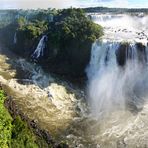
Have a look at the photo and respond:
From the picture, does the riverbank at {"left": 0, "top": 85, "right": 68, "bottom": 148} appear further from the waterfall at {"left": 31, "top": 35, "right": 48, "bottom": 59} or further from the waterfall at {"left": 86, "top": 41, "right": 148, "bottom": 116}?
the waterfall at {"left": 31, "top": 35, "right": 48, "bottom": 59}

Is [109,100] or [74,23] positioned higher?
[74,23]

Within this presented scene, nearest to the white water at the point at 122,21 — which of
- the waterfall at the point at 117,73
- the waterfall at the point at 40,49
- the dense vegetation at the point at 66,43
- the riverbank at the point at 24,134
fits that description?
the dense vegetation at the point at 66,43

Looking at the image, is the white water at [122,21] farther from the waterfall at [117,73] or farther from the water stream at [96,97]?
the waterfall at [117,73]

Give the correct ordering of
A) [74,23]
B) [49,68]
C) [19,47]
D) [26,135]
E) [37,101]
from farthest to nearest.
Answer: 1. [19,47]
2. [74,23]
3. [49,68]
4. [37,101]
5. [26,135]

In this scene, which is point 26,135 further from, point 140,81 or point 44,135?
point 140,81

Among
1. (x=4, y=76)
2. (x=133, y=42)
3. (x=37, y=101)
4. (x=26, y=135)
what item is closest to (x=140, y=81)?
(x=133, y=42)

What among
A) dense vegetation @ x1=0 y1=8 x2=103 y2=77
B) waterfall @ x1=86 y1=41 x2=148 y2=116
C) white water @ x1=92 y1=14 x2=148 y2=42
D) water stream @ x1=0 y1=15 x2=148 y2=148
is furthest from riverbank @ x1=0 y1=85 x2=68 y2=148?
white water @ x1=92 y1=14 x2=148 y2=42
